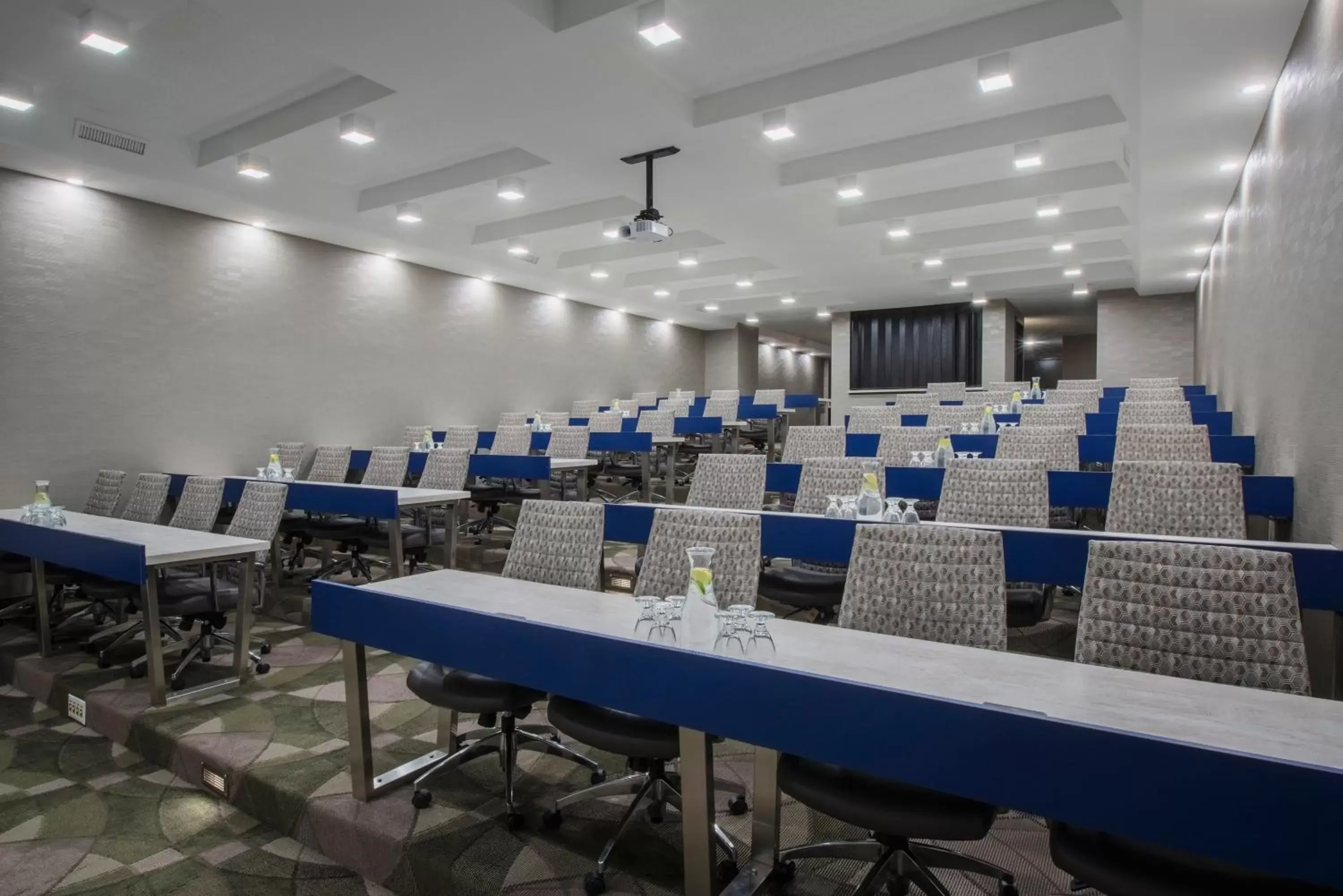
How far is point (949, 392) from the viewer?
10641mm

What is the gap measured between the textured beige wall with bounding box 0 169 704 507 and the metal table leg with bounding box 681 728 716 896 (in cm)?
660

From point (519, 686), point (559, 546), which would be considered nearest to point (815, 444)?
point (559, 546)

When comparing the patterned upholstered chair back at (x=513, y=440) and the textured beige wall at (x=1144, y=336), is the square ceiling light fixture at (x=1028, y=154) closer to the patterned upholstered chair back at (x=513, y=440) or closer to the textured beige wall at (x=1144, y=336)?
the patterned upholstered chair back at (x=513, y=440)

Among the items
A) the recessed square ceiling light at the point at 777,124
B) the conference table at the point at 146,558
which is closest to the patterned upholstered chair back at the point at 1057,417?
the recessed square ceiling light at the point at 777,124

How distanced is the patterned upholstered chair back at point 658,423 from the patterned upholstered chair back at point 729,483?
388 centimetres

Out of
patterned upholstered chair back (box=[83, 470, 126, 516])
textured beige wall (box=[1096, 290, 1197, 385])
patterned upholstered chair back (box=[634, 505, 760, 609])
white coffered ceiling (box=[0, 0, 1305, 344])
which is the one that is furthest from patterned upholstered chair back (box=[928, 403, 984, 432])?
textured beige wall (box=[1096, 290, 1197, 385])

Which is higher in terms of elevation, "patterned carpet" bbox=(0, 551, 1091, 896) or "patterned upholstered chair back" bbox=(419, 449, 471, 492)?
"patterned upholstered chair back" bbox=(419, 449, 471, 492)

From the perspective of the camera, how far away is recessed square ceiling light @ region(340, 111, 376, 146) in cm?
539

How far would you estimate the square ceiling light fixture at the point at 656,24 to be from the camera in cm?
388

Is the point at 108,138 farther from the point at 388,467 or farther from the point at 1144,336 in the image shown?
the point at 1144,336

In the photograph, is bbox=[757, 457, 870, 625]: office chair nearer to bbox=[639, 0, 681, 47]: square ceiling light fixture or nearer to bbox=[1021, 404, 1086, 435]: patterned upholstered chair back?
bbox=[639, 0, 681, 47]: square ceiling light fixture

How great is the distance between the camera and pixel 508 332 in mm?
11242

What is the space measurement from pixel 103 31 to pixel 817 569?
192 inches

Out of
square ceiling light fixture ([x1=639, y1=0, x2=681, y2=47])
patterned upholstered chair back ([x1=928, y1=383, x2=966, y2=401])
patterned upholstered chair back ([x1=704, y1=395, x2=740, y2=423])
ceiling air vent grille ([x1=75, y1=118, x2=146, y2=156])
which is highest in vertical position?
ceiling air vent grille ([x1=75, y1=118, x2=146, y2=156])
